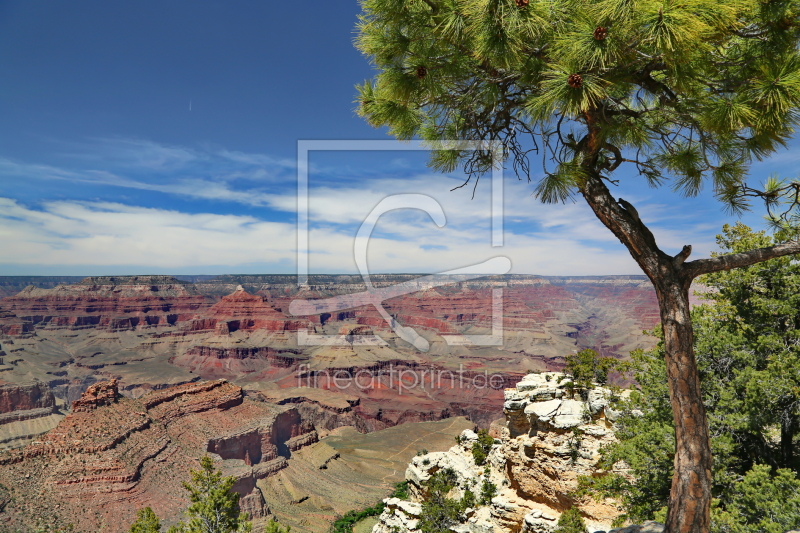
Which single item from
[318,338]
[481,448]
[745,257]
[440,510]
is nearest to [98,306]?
[318,338]

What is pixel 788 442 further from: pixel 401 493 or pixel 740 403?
pixel 401 493

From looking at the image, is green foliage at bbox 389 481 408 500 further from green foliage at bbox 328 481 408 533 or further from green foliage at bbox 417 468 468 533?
green foliage at bbox 417 468 468 533

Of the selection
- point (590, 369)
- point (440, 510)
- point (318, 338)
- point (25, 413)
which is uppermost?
point (590, 369)

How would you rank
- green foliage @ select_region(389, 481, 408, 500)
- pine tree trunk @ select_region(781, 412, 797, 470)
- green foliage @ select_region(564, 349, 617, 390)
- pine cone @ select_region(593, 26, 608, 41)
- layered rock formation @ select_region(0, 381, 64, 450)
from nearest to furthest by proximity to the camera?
1. pine cone @ select_region(593, 26, 608, 41)
2. pine tree trunk @ select_region(781, 412, 797, 470)
3. green foliage @ select_region(564, 349, 617, 390)
4. green foliage @ select_region(389, 481, 408, 500)
5. layered rock formation @ select_region(0, 381, 64, 450)

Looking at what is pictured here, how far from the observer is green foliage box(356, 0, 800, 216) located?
10.2 feet

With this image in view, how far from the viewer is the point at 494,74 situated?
4516mm

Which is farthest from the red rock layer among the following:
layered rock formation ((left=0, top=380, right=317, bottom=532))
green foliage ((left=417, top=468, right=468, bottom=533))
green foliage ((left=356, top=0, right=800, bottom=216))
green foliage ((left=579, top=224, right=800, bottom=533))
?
green foliage ((left=356, top=0, right=800, bottom=216))

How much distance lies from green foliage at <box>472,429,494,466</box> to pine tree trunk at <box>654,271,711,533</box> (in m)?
17.6

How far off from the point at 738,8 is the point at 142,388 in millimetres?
112267

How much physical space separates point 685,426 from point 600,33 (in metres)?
3.68

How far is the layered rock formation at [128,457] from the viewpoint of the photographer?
94.7 feet

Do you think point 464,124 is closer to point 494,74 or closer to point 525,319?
point 494,74

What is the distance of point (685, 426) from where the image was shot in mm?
3713

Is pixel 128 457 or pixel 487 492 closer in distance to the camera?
pixel 487 492
